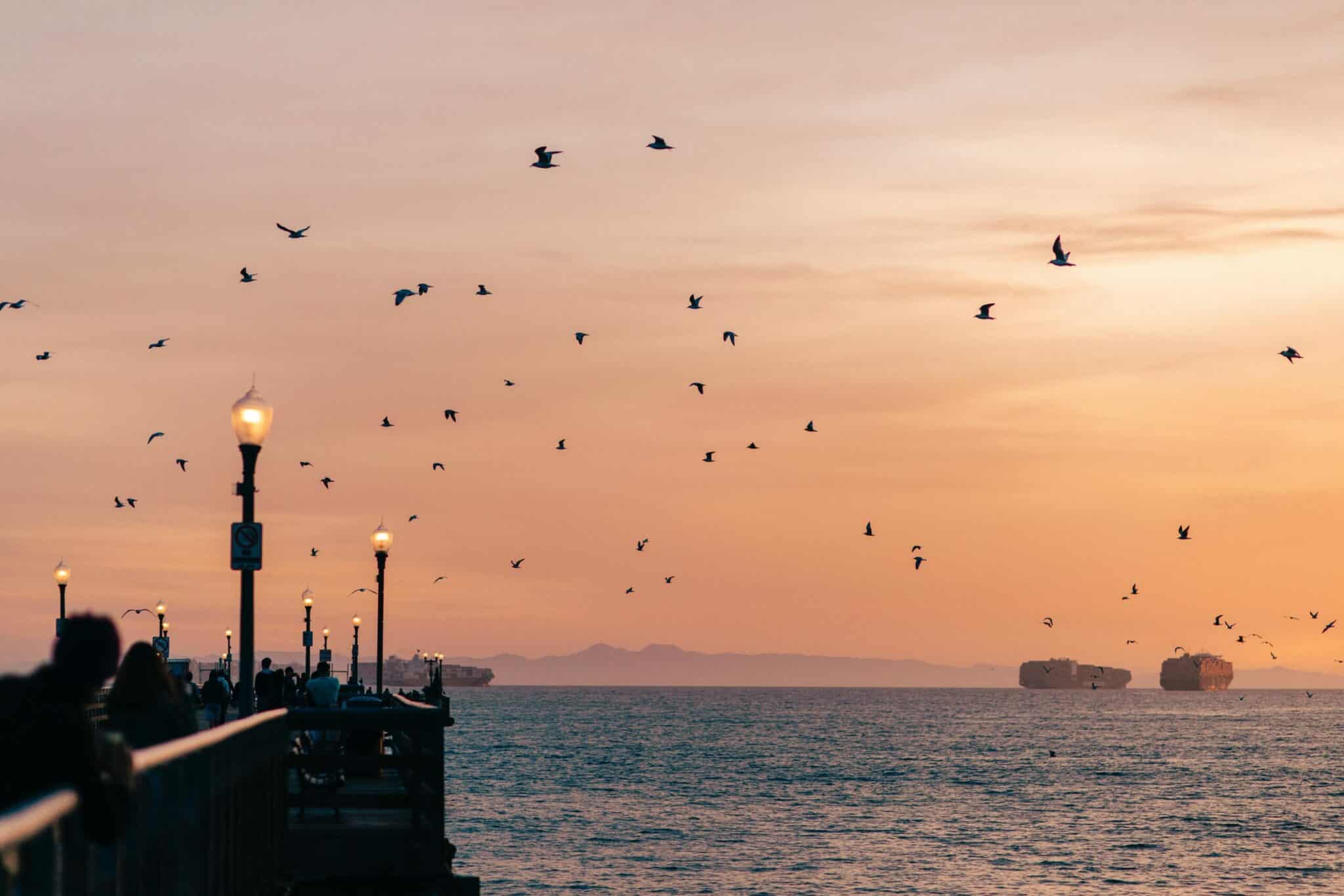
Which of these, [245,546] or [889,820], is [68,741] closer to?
[245,546]

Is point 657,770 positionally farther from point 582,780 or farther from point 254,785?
point 254,785

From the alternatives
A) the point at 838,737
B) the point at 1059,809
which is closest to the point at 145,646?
the point at 1059,809

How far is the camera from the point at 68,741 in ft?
19.3

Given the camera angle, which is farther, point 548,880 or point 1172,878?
point 1172,878

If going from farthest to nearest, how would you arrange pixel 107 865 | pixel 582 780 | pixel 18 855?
pixel 582 780 → pixel 107 865 → pixel 18 855

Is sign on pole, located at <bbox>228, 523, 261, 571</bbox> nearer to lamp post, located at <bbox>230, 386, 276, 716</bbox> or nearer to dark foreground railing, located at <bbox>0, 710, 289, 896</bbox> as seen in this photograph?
lamp post, located at <bbox>230, 386, 276, 716</bbox>

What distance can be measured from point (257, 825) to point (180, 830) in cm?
411

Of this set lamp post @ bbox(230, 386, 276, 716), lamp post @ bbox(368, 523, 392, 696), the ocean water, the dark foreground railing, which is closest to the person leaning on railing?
the dark foreground railing

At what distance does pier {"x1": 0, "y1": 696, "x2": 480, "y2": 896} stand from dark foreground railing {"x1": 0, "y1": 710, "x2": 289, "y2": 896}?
0.04ft

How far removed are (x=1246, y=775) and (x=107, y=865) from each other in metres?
113

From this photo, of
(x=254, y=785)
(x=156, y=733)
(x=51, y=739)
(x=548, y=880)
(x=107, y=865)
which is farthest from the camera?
(x=548, y=880)

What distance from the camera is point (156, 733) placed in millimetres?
10078

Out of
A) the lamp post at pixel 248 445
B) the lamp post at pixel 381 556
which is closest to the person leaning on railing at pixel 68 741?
the lamp post at pixel 248 445

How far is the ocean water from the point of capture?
53.0 m
